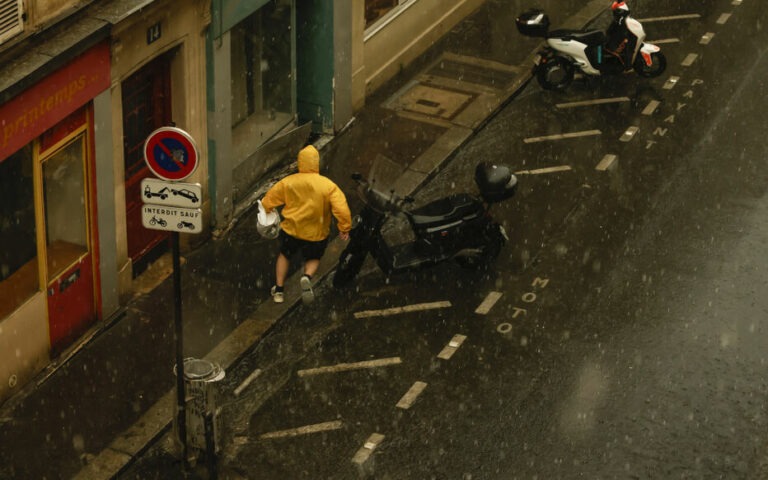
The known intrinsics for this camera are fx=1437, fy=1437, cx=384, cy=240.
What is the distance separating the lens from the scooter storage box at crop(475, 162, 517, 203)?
16.3 meters

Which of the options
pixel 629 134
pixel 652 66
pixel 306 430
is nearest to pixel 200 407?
pixel 306 430

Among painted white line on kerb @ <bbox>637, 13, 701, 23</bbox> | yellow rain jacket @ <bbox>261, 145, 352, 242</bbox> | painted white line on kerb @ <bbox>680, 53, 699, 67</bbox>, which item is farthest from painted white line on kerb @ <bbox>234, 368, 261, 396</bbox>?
painted white line on kerb @ <bbox>637, 13, 701, 23</bbox>

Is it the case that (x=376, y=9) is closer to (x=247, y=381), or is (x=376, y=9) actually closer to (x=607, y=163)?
(x=607, y=163)

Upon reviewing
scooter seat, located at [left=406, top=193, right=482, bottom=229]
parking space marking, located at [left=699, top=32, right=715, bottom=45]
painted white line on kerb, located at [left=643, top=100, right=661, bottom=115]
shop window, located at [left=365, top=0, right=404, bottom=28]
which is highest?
shop window, located at [left=365, top=0, right=404, bottom=28]

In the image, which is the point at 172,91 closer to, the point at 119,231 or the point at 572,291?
the point at 119,231

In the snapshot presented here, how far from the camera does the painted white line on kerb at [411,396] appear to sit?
558 inches

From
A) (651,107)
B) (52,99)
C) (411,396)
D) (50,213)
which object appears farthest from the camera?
(651,107)

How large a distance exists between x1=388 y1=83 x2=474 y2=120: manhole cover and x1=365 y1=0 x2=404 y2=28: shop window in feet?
3.75

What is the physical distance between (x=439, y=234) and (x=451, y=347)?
1616mm

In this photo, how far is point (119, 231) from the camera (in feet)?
51.0

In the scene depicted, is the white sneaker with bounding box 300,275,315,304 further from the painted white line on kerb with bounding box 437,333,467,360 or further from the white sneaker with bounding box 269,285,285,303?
the painted white line on kerb with bounding box 437,333,467,360

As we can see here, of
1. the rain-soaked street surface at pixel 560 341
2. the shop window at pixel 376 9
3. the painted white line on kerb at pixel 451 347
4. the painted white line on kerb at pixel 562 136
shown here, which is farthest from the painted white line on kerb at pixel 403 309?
the shop window at pixel 376 9

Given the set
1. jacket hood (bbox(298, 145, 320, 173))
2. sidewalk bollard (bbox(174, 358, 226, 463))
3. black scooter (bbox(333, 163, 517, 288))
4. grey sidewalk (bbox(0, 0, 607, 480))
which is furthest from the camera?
black scooter (bbox(333, 163, 517, 288))

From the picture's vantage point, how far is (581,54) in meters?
20.9
